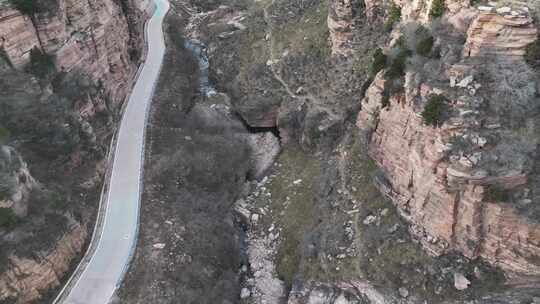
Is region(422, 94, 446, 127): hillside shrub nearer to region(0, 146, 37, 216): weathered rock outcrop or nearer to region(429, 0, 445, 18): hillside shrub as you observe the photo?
region(429, 0, 445, 18): hillside shrub

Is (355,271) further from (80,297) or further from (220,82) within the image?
(220,82)

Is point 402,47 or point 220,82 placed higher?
point 402,47

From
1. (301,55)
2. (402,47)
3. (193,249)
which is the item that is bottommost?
(193,249)

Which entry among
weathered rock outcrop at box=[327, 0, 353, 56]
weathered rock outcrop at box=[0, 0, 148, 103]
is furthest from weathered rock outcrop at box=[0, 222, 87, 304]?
weathered rock outcrop at box=[327, 0, 353, 56]

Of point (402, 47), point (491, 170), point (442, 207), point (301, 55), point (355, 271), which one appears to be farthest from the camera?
point (301, 55)

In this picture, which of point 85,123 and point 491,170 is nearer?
point 491,170

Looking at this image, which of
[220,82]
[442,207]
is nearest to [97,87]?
[220,82]
